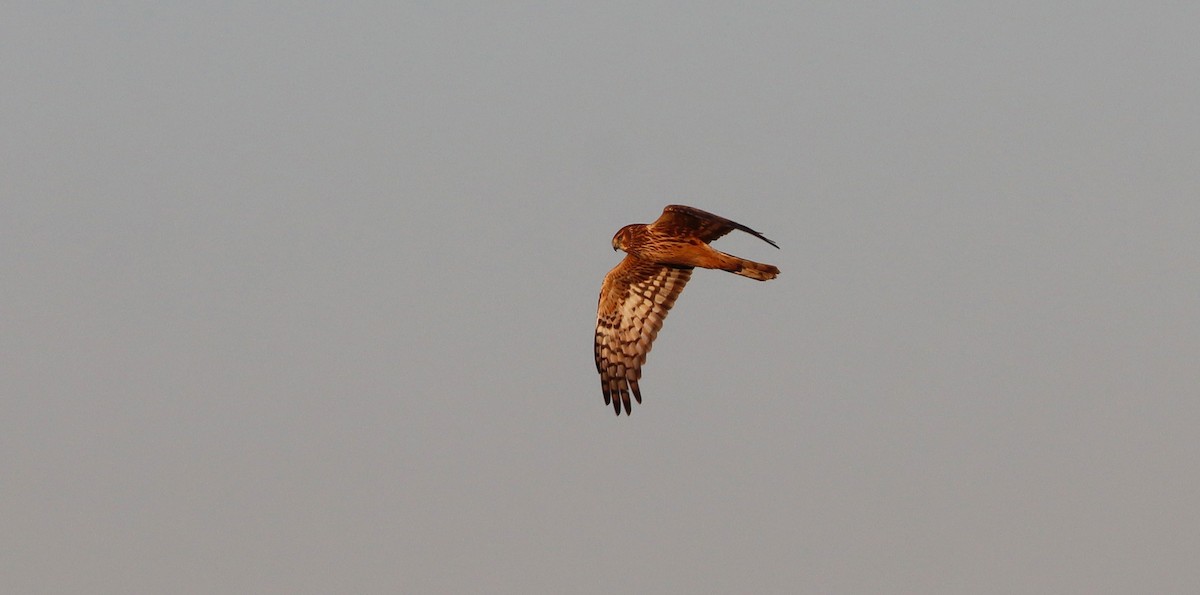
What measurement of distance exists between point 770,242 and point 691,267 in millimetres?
5085

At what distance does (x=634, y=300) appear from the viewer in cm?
2567

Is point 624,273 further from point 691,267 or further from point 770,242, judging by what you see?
point 770,242

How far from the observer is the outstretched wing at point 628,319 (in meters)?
25.4

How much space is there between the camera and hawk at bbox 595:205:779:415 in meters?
23.5

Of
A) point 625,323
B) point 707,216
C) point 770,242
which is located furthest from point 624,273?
point 770,242

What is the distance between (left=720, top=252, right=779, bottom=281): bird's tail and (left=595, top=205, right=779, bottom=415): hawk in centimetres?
49

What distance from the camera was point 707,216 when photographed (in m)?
20.6

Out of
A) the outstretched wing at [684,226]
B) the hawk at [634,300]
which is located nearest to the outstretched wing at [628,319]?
the hawk at [634,300]

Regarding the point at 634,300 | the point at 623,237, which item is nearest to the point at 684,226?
the point at 623,237

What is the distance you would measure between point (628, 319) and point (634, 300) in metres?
0.35

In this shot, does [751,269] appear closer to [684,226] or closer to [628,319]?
[684,226]

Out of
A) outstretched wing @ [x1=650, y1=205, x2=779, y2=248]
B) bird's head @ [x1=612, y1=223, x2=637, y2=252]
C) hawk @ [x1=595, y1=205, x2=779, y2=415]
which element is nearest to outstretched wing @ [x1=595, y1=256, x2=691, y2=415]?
hawk @ [x1=595, y1=205, x2=779, y2=415]

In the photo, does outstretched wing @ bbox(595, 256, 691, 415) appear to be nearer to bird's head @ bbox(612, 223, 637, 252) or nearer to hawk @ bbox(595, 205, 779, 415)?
hawk @ bbox(595, 205, 779, 415)

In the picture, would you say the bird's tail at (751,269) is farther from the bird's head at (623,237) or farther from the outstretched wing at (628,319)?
the outstretched wing at (628,319)
